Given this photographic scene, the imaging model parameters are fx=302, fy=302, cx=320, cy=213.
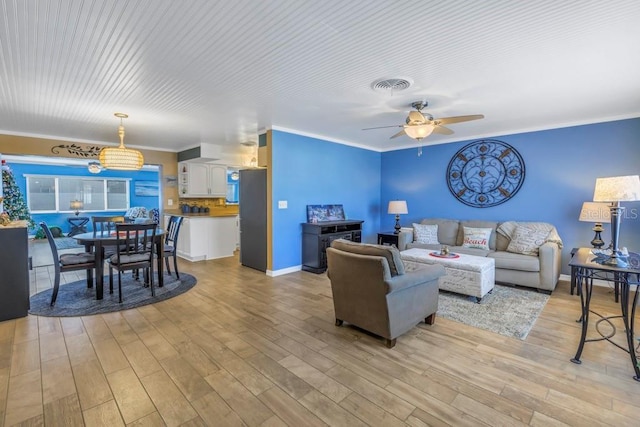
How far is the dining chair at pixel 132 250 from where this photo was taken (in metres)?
3.70

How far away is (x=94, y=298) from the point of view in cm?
383

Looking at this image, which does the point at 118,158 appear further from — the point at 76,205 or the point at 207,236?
the point at 76,205

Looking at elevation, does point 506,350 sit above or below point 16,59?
below

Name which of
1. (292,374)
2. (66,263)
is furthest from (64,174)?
(292,374)

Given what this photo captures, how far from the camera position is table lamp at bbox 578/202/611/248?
157 inches

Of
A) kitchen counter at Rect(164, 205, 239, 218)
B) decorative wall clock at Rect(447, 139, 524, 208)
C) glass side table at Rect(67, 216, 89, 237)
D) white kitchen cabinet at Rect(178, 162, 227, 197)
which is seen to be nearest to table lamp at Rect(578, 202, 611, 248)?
decorative wall clock at Rect(447, 139, 524, 208)

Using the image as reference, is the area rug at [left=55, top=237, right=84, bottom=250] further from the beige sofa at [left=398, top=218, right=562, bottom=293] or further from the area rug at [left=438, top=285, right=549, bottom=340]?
the area rug at [left=438, top=285, right=549, bottom=340]

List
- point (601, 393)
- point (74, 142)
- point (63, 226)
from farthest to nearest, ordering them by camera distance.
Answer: point (63, 226), point (74, 142), point (601, 393)

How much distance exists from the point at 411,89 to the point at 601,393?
9.65 ft

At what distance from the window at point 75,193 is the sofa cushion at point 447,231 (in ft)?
34.5

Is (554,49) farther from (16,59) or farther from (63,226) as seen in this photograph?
(63,226)

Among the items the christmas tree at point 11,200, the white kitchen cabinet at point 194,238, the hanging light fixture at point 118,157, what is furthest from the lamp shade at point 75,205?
the hanging light fixture at point 118,157

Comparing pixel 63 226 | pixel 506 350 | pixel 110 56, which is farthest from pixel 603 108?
pixel 63 226

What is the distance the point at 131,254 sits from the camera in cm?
387
